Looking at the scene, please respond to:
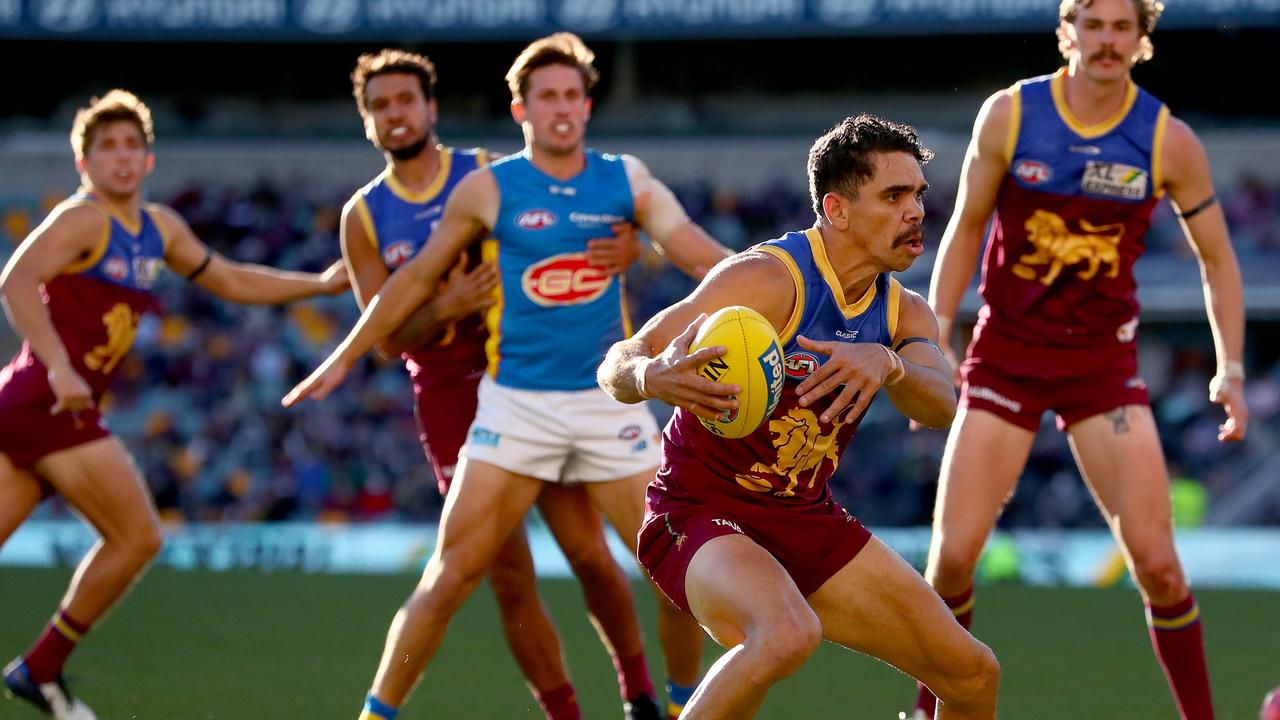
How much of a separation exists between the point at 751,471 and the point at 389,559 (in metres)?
11.6

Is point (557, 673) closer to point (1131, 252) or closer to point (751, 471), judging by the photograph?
point (751, 471)

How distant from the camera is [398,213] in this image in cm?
676

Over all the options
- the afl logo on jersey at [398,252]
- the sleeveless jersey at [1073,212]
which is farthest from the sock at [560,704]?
the sleeveless jersey at [1073,212]

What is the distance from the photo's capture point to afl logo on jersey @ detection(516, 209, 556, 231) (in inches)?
244

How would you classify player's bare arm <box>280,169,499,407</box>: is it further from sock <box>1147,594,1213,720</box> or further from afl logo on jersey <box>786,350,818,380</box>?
sock <box>1147,594,1213,720</box>

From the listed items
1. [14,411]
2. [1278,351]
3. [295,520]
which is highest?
[14,411]

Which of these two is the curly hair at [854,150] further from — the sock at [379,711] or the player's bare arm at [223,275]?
the player's bare arm at [223,275]

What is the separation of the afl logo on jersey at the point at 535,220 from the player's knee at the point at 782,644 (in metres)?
2.31

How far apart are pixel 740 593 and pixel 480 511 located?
67.4 inches

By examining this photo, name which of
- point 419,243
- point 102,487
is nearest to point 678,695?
point 419,243

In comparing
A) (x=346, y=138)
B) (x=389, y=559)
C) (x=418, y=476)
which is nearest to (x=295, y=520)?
(x=418, y=476)

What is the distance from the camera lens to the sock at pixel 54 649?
706cm

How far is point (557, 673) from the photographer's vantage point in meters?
6.41

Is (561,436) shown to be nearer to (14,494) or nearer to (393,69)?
(393,69)
